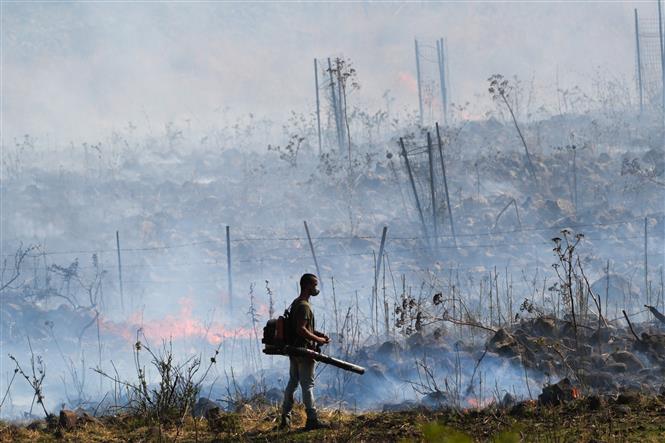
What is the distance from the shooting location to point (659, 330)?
45.1 feet

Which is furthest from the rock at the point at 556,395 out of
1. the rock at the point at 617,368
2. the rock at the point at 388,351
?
the rock at the point at 388,351

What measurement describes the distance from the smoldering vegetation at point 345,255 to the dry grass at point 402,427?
394mm

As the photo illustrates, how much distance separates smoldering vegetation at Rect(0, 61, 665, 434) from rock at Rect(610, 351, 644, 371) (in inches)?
0.9

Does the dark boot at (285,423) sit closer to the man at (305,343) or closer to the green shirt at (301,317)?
the man at (305,343)

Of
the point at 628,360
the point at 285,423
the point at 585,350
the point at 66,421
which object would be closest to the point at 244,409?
the point at 285,423

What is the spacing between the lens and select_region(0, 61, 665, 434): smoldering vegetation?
13.1m

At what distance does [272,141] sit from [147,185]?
9.27 metres

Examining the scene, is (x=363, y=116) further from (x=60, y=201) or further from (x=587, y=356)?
(x=587, y=356)

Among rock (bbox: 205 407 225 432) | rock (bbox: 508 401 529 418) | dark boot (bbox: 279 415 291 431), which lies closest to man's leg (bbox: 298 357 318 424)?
dark boot (bbox: 279 415 291 431)

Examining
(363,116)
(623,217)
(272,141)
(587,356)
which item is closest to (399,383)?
(587,356)

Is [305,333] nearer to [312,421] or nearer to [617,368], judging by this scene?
[312,421]

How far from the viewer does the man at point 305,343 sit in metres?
7.52

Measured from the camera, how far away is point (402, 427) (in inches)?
301

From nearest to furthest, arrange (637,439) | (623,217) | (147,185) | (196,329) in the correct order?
(637,439) < (196,329) < (623,217) < (147,185)
